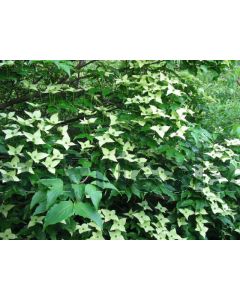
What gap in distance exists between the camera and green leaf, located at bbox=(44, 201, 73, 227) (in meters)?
1.19

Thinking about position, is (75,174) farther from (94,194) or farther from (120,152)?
(120,152)

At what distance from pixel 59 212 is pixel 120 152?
65 cm

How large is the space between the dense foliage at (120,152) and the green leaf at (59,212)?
235 mm

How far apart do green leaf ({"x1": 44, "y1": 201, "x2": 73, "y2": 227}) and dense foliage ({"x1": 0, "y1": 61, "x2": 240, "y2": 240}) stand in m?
0.23

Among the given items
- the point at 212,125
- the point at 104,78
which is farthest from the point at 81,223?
the point at 212,125

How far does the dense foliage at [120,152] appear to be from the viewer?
1674mm

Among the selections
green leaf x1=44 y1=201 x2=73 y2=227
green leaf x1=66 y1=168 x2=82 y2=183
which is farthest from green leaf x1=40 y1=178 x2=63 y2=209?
green leaf x1=66 y1=168 x2=82 y2=183

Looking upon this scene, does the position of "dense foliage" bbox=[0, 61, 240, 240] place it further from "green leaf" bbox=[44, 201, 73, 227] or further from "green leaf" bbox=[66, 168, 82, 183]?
"green leaf" bbox=[44, 201, 73, 227]

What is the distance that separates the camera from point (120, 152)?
179 cm

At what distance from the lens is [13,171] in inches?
63.3
